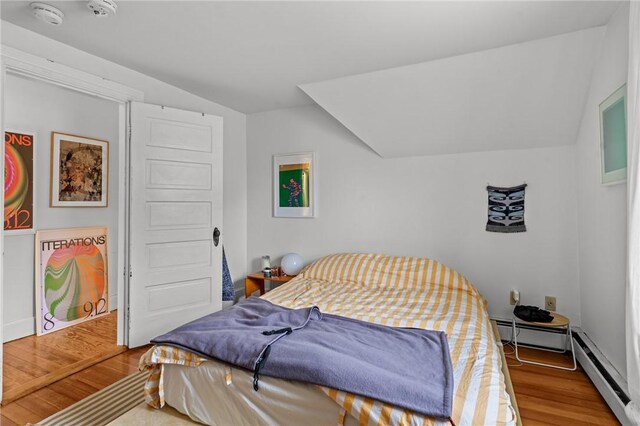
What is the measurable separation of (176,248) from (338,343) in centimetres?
209

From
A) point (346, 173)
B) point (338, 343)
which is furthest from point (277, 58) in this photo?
point (338, 343)

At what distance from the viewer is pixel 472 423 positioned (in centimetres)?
112

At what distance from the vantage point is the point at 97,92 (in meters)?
2.56

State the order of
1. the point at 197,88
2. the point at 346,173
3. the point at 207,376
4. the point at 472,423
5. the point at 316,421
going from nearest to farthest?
the point at 472,423 < the point at 316,421 < the point at 207,376 < the point at 197,88 < the point at 346,173

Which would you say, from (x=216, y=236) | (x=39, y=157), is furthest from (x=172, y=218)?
(x=39, y=157)

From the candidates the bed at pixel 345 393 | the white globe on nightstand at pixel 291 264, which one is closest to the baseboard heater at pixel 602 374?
the bed at pixel 345 393

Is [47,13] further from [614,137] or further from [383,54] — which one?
[614,137]

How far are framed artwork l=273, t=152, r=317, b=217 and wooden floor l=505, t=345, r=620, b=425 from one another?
2.36 meters

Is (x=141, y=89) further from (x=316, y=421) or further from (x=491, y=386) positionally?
(x=491, y=386)

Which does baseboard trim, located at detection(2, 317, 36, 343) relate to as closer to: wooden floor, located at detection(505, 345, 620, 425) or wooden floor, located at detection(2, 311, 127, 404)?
wooden floor, located at detection(2, 311, 127, 404)

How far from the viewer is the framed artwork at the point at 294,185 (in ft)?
12.2

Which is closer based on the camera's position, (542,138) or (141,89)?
(542,138)

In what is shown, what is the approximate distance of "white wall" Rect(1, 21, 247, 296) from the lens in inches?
88.0

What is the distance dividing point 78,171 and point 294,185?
7.46 ft
